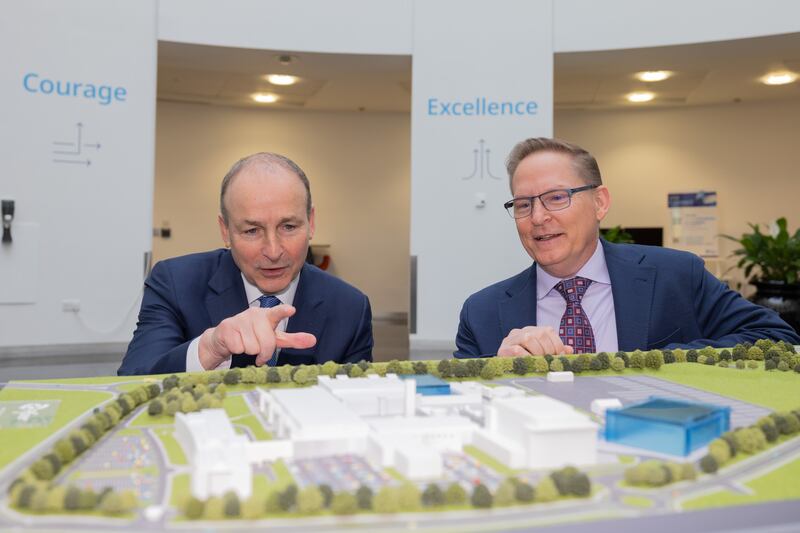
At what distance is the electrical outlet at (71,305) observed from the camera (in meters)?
6.46

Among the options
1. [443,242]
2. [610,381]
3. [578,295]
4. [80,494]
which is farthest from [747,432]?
[443,242]

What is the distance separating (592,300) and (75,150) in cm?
521

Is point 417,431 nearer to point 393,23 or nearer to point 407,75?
point 393,23

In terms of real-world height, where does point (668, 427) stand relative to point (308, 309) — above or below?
below

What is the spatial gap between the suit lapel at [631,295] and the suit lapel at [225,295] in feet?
4.65

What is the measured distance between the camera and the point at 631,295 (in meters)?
2.82

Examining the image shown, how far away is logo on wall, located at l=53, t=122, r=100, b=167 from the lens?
6.40 metres

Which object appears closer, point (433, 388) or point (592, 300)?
point (433, 388)

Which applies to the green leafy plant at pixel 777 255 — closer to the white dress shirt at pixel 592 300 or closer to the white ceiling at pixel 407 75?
the white ceiling at pixel 407 75

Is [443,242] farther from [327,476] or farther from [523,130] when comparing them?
[327,476]

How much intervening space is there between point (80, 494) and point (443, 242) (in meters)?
6.58

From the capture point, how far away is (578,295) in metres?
2.85

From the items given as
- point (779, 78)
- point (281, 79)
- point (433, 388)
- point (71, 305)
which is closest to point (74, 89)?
point (71, 305)

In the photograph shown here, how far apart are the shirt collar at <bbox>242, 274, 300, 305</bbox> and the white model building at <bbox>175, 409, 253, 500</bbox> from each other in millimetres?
1552
